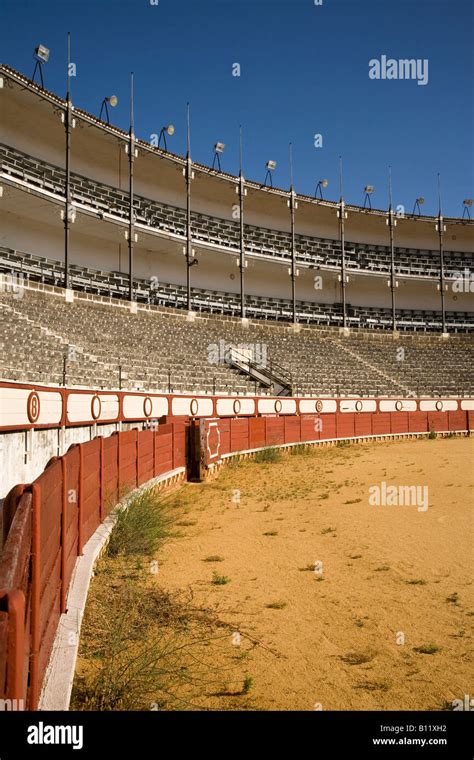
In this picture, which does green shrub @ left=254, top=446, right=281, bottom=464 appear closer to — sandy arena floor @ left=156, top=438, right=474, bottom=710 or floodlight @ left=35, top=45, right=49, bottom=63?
sandy arena floor @ left=156, top=438, right=474, bottom=710

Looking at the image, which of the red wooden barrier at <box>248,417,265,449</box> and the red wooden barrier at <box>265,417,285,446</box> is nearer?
the red wooden barrier at <box>248,417,265,449</box>

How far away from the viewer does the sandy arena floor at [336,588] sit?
387cm

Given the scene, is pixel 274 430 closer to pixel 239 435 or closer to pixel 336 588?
pixel 239 435

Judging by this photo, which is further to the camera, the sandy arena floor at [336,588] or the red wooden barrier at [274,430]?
the red wooden barrier at [274,430]

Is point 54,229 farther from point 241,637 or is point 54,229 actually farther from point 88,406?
point 241,637

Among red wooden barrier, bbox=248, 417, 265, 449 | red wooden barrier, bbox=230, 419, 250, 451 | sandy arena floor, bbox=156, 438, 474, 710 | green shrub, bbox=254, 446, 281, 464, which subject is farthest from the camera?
red wooden barrier, bbox=248, 417, 265, 449

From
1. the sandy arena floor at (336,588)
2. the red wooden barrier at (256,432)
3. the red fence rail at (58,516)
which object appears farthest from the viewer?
the red wooden barrier at (256,432)

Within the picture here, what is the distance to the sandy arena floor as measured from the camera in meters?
3.87

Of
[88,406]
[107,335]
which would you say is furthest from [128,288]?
[88,406]

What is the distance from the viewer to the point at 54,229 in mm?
28406

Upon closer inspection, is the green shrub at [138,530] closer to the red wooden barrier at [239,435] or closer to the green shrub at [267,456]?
the red wooden barrier at [239,435]

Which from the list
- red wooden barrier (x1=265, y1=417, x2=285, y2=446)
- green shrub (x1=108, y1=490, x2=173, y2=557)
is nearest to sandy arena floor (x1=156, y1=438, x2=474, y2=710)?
green shrub (x1=108, y1=490, x2=173, y2=557)

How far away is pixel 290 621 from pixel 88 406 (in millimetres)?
9049

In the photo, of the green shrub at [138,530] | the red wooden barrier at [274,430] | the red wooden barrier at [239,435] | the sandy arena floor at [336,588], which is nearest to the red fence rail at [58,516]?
the red wooden barrier at [239,435]
